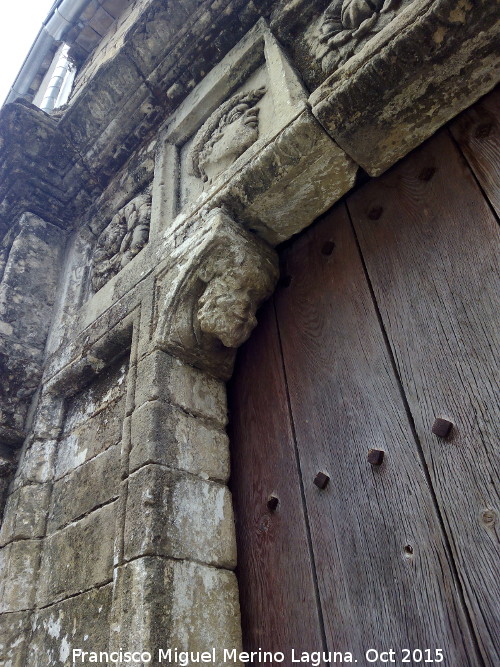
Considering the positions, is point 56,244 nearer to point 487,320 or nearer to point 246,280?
point 246,280

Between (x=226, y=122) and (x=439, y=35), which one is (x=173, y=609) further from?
(x=226, y=122)

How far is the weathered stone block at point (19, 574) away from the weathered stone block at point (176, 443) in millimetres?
738

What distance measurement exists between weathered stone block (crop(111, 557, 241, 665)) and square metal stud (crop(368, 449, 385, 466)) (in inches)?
22.7

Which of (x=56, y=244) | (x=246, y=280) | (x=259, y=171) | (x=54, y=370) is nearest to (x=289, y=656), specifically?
(x=246, y=280)

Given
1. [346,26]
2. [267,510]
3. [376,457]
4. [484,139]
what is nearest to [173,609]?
[267,510]

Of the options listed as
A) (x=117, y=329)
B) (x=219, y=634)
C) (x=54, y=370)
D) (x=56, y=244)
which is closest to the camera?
(x=219, y=634)

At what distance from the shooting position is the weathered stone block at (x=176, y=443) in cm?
148

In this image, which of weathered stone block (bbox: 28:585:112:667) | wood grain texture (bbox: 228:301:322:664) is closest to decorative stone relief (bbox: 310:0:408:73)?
wood grain texture (bbox: 228:301:322:664)

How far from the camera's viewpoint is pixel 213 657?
127cm

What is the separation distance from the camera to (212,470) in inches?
62.7

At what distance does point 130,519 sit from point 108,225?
74.1 inches

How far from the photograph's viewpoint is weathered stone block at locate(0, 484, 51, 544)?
1.90m

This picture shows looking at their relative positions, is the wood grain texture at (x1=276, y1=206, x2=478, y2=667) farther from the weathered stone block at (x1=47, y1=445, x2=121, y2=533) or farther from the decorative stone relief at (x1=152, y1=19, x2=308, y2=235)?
the weathered stone block at (x1=47, y1=445, x2=121, y2=533)

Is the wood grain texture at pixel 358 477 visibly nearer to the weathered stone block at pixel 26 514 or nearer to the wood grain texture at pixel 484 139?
the wood grain texture at pixel 484 139
